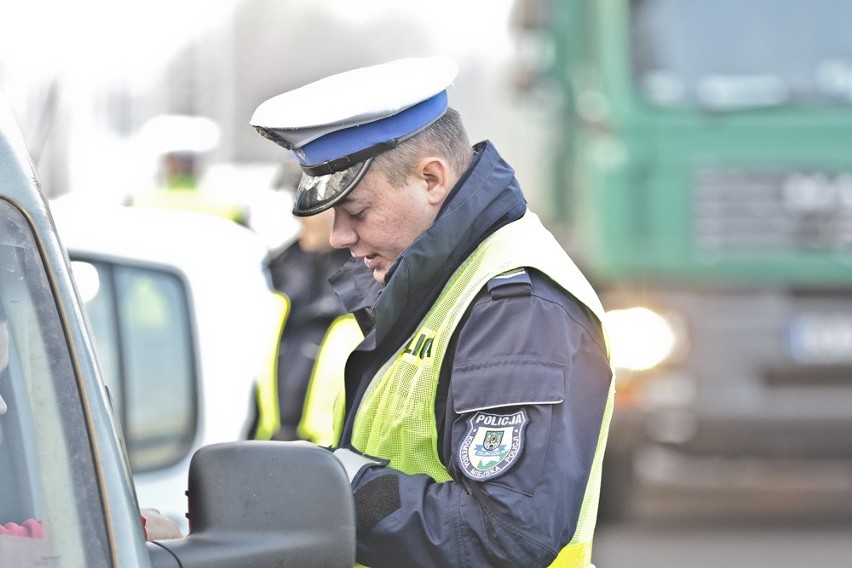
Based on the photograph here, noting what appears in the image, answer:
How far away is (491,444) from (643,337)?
203 inches

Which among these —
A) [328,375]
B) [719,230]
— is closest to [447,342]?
[328,375]

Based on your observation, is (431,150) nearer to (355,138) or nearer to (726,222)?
(355,138)

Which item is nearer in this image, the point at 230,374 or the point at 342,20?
→ the point at 230,374

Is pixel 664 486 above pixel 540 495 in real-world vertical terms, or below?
below

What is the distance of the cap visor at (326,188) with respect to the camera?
2426 millimetres

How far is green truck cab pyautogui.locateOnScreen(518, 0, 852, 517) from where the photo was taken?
7.35 metres

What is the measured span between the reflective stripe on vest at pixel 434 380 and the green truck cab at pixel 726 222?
16.0ft

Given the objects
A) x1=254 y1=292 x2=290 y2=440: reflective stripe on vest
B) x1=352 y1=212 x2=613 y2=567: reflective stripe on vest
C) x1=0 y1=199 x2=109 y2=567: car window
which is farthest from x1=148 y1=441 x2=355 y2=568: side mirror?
x1=254 y1=292 x2=290 y2=440: reflective stripe on vest

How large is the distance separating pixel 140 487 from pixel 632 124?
3.59 metres

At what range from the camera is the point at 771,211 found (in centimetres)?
746

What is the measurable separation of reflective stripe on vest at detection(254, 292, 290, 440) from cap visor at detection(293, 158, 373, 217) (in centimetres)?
236

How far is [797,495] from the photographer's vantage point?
978 cm

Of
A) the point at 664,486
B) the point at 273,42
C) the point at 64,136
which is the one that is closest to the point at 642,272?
the point at 664,486

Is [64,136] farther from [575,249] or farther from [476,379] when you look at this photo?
[476,379]
